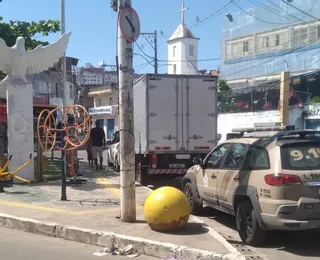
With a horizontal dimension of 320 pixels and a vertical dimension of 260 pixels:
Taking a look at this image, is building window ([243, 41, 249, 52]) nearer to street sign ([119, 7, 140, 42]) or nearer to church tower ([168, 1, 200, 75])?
church tower ([168, 1, 200, 75])

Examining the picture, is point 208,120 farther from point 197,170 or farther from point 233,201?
point 233,201

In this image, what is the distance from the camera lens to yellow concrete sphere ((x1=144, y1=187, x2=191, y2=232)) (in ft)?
23.3

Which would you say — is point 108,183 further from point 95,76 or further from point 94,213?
point 95,76

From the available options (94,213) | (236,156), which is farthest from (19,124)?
(236,156)

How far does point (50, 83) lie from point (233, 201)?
4076cm

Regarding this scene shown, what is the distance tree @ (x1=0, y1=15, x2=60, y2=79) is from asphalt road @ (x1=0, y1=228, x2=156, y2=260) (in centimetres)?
1046

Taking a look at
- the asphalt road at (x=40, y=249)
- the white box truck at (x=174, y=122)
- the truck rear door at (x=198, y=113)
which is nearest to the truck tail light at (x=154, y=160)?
the white box truck at (x=174, y=122)

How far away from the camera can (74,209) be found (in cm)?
912

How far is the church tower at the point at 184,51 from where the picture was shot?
59.8 metres

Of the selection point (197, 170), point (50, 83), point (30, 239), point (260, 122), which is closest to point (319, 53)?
point (260, 122)

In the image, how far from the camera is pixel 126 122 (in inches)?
307

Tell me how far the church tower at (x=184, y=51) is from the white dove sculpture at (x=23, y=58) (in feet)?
149

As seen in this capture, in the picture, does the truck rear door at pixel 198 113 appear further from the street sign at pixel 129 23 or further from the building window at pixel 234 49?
the building window at pixel 234 49

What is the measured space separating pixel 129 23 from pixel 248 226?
12.5ft
